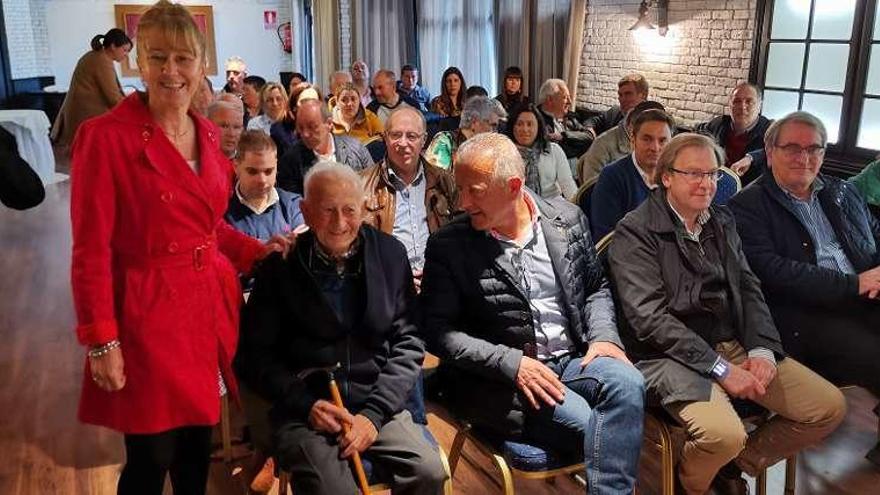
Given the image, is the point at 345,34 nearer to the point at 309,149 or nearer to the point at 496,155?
the point at 309,149

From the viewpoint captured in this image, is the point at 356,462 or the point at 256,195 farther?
the point at 256,195

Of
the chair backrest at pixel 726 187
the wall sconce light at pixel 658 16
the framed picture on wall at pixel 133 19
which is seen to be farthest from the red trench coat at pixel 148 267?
the framed picture on wall at pixel 133 19

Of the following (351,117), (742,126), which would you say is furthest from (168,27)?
(742,126)

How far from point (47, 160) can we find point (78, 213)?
7626 mm

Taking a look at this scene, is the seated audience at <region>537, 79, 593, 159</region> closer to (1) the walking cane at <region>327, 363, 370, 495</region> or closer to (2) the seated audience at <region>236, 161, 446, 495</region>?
(2) the seated audience at <region>236, 161, 446, 495</region>

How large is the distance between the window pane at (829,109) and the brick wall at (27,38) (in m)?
10.4

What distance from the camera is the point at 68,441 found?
2.87 m

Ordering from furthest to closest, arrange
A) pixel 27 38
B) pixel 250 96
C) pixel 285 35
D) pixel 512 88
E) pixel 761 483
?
pixel 285 35, pixel 27 38, pixel 512 88, pixel 250 96, pixel 761 483

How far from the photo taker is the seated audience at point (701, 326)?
81.4 inches

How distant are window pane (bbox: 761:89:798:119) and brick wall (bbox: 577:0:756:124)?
0.77 feet

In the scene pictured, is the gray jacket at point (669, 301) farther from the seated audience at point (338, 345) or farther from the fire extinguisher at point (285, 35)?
the fire extinguisher at point (285, 35)

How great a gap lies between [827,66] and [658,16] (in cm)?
157

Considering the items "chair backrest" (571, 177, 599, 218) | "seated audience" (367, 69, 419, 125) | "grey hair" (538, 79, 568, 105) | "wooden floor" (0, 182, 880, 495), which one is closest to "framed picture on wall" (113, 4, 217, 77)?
"seated audience" (367, 69, 419, 125)

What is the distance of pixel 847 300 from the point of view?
2.38 m
